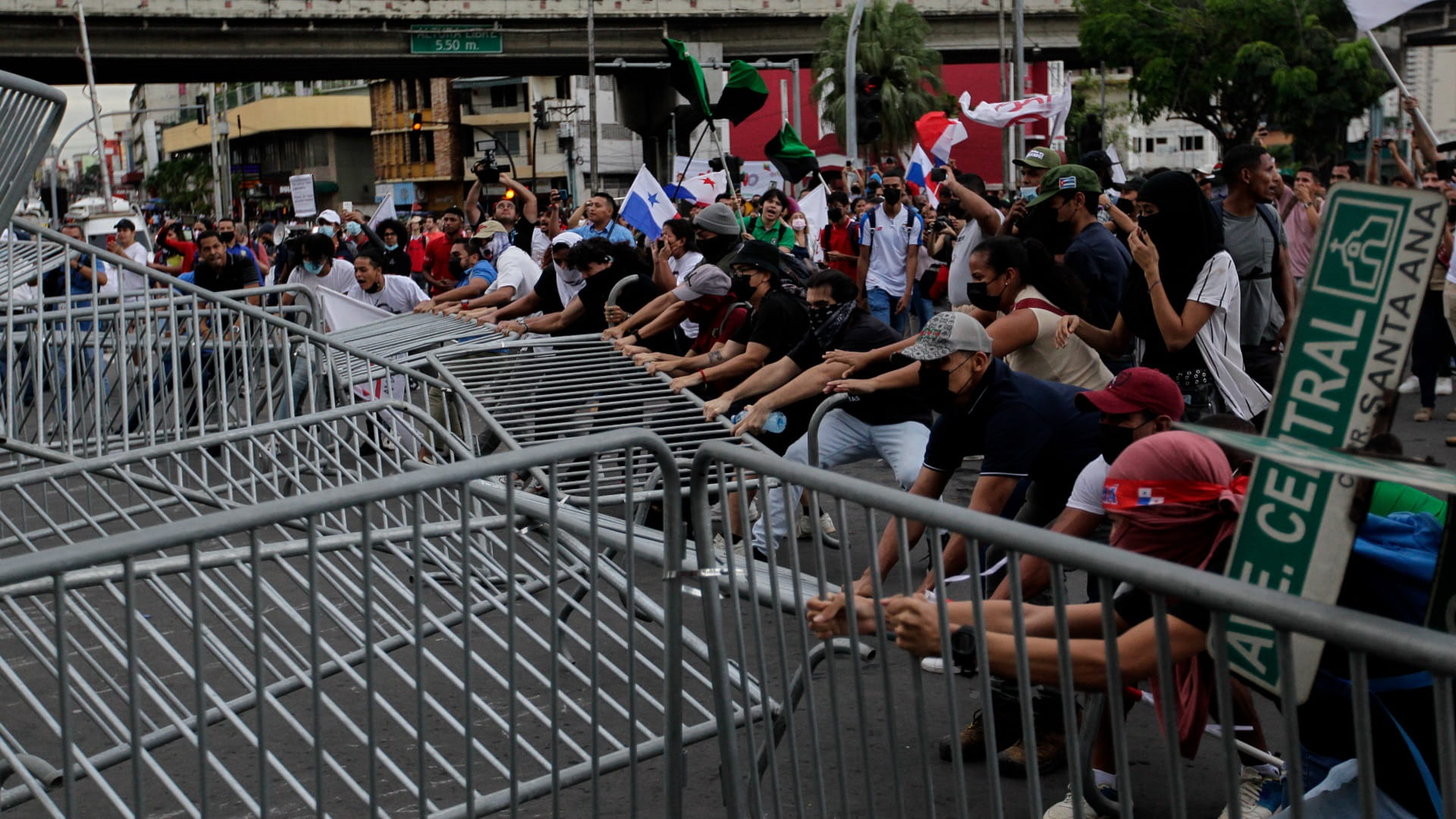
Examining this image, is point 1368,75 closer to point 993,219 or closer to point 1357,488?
point 993,219

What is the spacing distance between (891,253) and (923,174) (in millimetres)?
5224

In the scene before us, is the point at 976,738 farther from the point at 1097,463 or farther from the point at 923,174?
the point at 923,174

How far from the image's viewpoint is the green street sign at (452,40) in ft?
147

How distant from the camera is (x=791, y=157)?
1706 centimetres

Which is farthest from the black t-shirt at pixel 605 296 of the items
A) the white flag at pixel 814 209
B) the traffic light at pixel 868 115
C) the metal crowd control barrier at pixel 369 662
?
the traffic light at pixel 868 115

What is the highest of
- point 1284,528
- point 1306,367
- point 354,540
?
point 1306,367

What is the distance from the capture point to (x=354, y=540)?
4.06 meters

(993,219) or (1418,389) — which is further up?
(993,219)

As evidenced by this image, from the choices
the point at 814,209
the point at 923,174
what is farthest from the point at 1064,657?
the point at 923,174

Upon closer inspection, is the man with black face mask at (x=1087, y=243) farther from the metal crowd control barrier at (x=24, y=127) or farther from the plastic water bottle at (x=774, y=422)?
the metal crowd control barrier at (x=24, y=127)

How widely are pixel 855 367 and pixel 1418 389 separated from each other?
7.04m

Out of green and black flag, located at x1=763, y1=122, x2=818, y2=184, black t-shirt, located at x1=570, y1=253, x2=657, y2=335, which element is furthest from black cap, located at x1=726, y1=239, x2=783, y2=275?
green and black flag, located at x1=763, y1=122, x2=818, y2=184

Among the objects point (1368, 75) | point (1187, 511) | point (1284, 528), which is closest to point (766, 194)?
point (1187, 511)

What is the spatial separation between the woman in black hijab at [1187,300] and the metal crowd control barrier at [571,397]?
171cm
